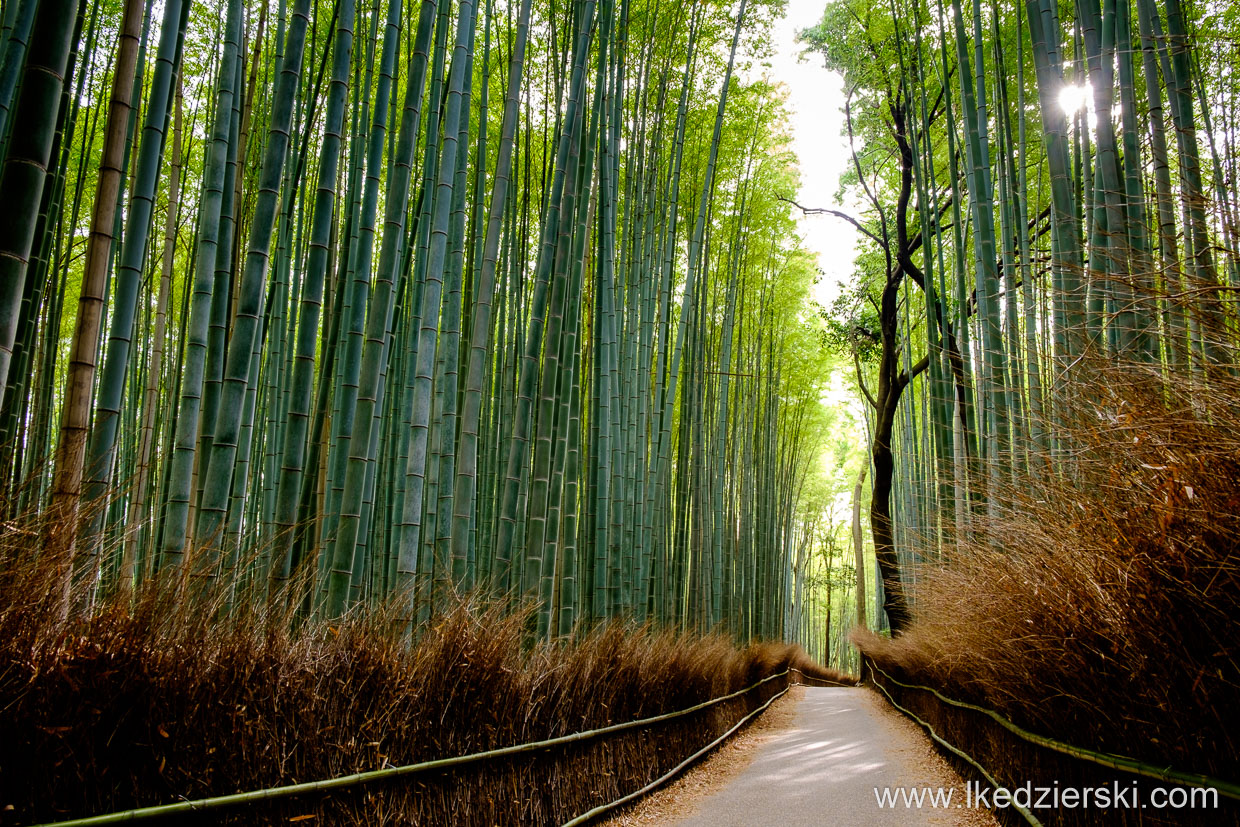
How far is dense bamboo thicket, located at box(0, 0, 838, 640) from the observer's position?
6.83ft

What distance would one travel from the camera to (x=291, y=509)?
8.14 feet

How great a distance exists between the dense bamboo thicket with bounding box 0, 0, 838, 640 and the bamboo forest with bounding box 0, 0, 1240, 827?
2 cm

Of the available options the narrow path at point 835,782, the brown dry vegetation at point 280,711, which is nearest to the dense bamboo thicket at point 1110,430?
the narrow path at point 835,782

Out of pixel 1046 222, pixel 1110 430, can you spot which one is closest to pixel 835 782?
pixel 1110 430

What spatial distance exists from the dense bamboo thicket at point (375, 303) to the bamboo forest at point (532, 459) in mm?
25

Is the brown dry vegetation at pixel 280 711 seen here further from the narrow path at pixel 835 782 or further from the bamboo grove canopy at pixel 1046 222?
the bamboo grove canopy at pixel 1046 222

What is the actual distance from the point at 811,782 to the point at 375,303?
3238mm

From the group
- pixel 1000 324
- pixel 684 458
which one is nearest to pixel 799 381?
pixel 684 458

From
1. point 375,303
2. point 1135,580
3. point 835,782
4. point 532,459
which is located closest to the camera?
point 1135,580

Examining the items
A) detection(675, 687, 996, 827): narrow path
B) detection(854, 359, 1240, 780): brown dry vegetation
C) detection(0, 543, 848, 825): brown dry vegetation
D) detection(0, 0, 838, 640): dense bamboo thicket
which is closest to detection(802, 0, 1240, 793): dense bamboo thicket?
detection(854, 359, 1240, 780): brown dry vegetation

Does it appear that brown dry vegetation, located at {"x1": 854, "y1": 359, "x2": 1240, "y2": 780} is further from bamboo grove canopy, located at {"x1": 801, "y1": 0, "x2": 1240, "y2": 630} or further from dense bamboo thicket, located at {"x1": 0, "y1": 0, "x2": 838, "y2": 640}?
dense bamboo thicket, located at {"x1": 0, "y1": 0, "x2": 838, "y2": 640}

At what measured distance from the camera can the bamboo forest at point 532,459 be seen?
59.1 inches

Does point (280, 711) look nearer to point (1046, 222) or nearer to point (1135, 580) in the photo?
point (1135, 580)

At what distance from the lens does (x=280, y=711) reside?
67.5 inches
